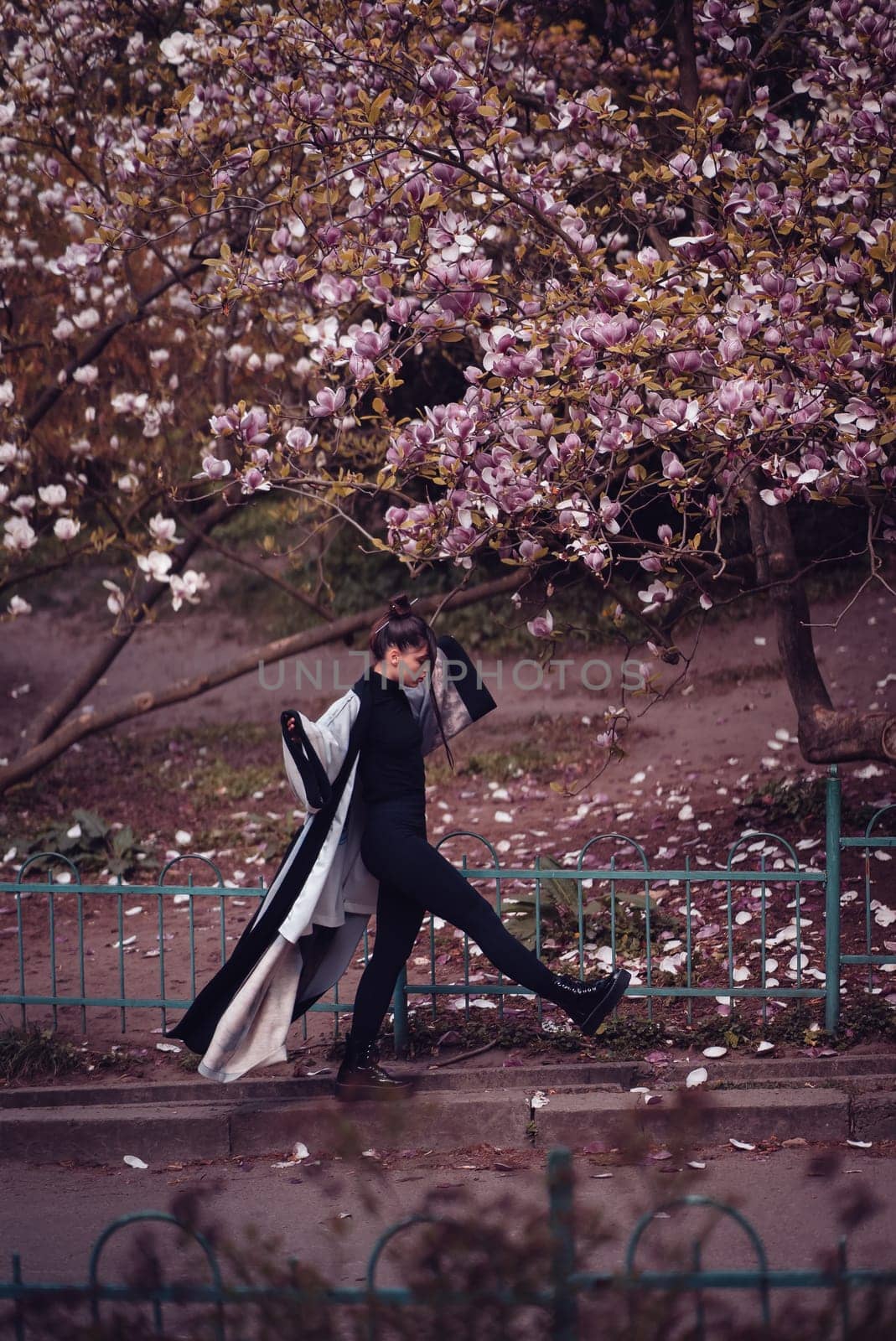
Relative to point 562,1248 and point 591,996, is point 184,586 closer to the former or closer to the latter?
point 591,996

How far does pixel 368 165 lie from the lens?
17.5 feet

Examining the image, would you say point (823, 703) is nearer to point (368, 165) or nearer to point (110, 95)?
point (368, 165)

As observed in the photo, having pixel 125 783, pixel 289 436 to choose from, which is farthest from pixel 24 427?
pixel 289 436

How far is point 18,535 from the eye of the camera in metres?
7.89

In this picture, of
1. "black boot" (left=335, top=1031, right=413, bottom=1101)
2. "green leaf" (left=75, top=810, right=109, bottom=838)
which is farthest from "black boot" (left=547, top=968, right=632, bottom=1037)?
"green leaf" (left=75, top=810, right=109, bottom=838)

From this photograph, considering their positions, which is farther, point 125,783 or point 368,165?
point 125,783

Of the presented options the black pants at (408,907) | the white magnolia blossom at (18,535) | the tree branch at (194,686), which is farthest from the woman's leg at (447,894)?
the white magnolia blossom at (18,535)

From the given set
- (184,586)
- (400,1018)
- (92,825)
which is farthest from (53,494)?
(400,1018)

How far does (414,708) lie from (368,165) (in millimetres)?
2130

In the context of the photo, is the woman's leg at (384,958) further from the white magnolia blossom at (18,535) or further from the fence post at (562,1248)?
the white magnolia blossom at (18,535)

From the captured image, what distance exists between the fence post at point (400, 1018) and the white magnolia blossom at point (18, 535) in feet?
13.1

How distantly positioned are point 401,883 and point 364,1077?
0.69 m

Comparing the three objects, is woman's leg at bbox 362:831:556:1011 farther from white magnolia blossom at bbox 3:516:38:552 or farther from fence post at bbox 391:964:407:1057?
white magnolia blossom at bbox 3:516:38:552

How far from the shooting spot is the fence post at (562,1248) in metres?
2.33
